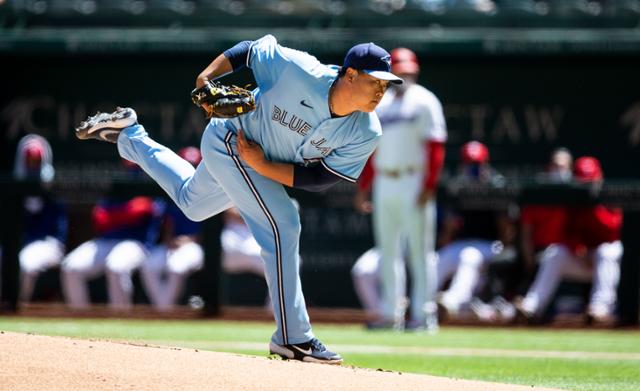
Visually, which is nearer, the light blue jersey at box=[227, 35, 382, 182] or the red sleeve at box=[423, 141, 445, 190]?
the light blue jersey at box=[227, 35, 382, 182]

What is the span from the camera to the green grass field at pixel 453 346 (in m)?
6.37

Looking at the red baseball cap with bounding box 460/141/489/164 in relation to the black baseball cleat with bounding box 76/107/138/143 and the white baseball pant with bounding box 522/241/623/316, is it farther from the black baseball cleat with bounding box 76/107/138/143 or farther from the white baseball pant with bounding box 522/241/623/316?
the black baseball cleat with bounding box 76/107/138/143

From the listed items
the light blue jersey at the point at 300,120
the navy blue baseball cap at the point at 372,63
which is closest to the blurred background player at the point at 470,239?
the light blue jersey at the point at 300,120

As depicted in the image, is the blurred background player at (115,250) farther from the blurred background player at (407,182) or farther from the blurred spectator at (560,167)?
the blurred spectator at (560,167)

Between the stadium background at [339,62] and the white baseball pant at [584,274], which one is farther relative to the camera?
the stadium background at [339,62]

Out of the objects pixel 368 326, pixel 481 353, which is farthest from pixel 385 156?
pixel 481 353

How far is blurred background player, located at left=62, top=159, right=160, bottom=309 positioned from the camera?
11.0m

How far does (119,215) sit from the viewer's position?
11359mm

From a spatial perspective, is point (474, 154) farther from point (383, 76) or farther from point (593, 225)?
point (383, 76)

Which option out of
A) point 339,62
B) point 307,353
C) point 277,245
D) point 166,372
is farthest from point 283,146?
point 339,62

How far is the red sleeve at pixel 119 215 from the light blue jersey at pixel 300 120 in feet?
18.8

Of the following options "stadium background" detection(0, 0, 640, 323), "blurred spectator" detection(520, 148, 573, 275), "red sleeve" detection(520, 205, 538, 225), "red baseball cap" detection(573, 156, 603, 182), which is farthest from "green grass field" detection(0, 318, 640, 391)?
"stadium background" detection(0, 0, 640, 323)

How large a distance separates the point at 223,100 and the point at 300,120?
388mm

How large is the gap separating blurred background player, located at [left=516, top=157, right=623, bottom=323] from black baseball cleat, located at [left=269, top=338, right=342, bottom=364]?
4.91 metres
